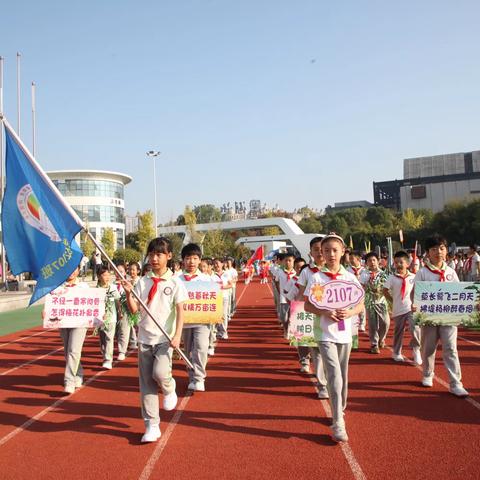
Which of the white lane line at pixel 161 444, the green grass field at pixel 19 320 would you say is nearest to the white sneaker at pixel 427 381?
the white lane line at pixel 161 444

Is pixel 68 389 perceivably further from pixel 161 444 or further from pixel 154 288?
pixel 154 288

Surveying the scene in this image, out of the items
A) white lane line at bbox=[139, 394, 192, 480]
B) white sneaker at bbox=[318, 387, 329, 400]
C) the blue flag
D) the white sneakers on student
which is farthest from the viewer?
white sneaker at bbox=[318, 387, 329, 400]

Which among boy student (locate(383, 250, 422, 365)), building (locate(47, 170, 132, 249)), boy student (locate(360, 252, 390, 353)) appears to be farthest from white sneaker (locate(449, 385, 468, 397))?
building (locate(47, 170, 132, 249))

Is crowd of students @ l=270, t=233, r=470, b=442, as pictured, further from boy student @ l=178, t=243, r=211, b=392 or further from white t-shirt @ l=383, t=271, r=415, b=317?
boy student @ l=178, t=243, r=211, b=392

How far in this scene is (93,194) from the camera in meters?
65.0

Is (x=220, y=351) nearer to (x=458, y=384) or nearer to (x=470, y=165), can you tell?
(x=458, y=384)

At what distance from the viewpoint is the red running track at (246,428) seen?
397cm

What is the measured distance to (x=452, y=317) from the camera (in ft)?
19.5

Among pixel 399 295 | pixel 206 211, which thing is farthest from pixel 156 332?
pixel 206 211

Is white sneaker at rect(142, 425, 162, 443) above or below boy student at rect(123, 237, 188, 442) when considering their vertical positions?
below

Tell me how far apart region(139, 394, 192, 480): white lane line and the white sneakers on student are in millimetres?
1489

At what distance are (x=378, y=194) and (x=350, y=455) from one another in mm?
106565

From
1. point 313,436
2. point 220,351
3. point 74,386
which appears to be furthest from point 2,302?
point 313,436

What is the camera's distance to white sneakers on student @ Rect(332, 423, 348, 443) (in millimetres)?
4415
